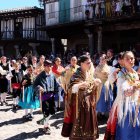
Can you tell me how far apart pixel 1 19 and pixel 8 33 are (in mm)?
1664

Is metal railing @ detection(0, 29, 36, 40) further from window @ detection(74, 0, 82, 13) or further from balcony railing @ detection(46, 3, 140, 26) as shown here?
window @ detection(74, 0, 82, 13)

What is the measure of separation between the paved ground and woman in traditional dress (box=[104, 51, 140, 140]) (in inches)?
85.3

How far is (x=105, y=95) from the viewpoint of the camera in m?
10.1

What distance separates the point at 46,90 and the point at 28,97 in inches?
85.6

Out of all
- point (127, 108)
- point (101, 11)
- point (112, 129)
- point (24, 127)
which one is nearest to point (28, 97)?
point (24, 127)

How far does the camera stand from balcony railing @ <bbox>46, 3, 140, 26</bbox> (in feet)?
59.6

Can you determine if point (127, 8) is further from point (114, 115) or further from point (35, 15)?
point (35, 15)

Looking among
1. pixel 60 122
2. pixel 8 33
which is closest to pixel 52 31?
pixel 8 33

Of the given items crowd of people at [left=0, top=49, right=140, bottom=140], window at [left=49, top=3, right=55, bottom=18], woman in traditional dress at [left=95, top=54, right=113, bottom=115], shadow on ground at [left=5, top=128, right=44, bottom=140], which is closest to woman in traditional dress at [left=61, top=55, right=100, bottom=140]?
crowd of people at [left=0, top=49, right=140, bottom=140]

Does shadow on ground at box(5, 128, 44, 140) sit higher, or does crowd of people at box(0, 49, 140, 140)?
crowd of people at box(0, 49, 140, 140)

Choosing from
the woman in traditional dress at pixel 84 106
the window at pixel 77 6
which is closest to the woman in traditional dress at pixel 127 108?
the woman in traditional dress at pixel 84 106

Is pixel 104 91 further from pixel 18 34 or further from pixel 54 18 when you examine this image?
pixel 18 34

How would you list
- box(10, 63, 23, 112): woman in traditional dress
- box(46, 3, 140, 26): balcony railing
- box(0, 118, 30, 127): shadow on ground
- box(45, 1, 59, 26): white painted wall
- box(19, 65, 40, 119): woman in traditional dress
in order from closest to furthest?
box(0, 118, 30, 127): shadow on ground < box(19, 65, 40, 119): woman in traditional dress < box(10, 63, 23, 112): woman in traditional dress < box(46, 3, 140, 26): balcony railing < box(45, 1, 59, 26): white painted wall

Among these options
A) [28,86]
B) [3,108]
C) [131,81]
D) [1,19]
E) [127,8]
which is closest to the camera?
[131,81]
